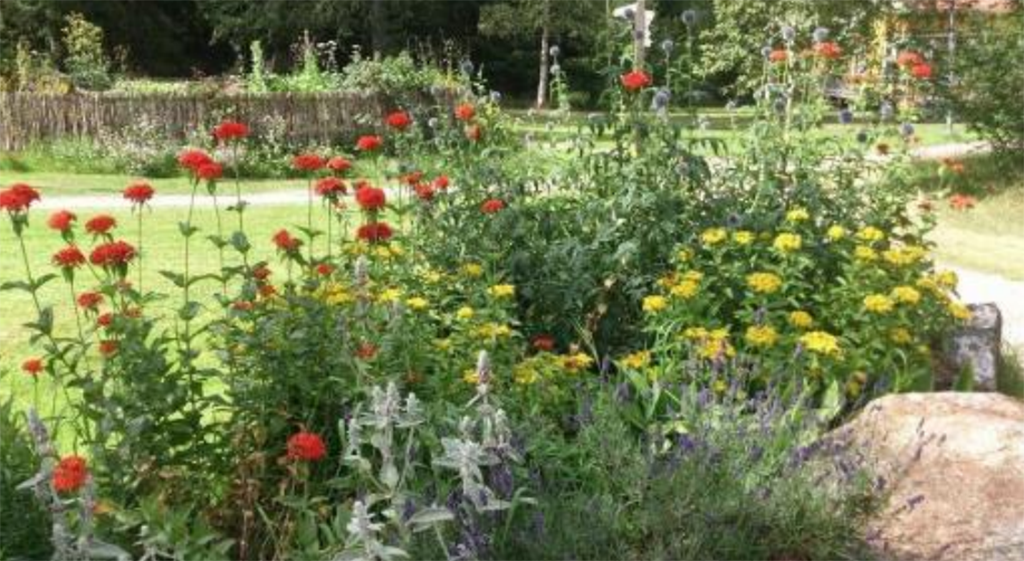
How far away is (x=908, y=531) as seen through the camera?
3197 millimetres

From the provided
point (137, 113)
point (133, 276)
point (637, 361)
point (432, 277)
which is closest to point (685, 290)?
point (637, 361)

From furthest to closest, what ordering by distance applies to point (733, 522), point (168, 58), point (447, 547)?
point (168, 58) → point (733, 522) → point (447, 547)

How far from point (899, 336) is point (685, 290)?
0.84 metres

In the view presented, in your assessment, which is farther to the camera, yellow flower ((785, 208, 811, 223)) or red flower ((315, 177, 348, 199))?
yellow flower ((785, 208, 811, 223))

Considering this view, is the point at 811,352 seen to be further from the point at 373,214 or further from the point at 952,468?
the point at 373,214

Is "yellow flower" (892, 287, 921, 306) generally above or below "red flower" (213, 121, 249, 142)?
below

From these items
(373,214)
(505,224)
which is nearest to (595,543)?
(373,214)

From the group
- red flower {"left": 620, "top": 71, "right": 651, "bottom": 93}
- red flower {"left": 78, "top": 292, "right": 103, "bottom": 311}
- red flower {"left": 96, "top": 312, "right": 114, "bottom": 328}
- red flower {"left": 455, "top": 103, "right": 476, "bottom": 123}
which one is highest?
red flower {"left": 620, "top": 71, "right": 651, "bottom": 93}

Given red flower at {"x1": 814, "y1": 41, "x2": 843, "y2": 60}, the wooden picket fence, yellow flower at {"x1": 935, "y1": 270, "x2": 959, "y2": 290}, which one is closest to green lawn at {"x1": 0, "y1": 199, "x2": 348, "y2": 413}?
red flower at {"x1": 814, "y1": 41, "x2": 843, "y2": 60}

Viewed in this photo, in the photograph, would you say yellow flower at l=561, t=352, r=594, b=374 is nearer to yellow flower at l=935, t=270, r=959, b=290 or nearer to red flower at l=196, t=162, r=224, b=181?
red flower at l=196, t=162, r=224, b=181

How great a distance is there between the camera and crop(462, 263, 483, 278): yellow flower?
13.6 ft

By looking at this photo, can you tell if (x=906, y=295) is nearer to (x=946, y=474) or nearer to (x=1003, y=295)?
(x=946, y=474)

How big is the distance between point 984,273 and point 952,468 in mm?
6226

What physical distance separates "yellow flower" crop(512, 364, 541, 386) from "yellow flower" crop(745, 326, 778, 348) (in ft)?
2.61
